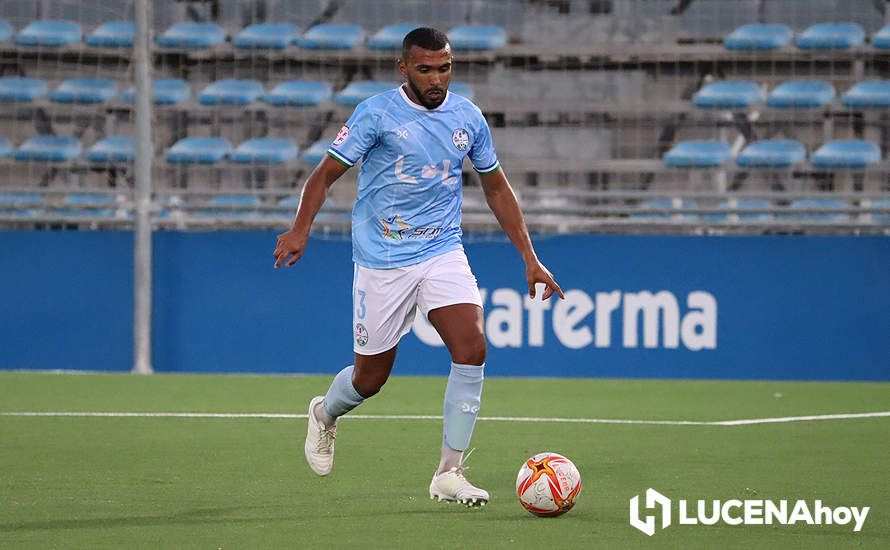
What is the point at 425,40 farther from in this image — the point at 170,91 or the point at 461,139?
the point at 170,91

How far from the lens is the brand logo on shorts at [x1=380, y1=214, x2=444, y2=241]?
6.53m

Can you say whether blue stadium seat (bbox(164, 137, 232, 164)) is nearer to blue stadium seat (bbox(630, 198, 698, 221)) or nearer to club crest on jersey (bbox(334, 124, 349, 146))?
blue stadium seat (bbox(630, 198, 698, 221))

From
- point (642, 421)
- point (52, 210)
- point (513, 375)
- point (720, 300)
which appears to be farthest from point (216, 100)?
point (642, 421)

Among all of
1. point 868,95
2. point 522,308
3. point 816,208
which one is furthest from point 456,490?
point 868,95

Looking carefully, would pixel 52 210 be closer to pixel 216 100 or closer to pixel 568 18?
pixel 216 100

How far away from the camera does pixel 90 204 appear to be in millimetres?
13430

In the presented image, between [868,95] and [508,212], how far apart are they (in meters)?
8.84

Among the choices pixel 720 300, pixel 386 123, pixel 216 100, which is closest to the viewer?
pixel 386 123

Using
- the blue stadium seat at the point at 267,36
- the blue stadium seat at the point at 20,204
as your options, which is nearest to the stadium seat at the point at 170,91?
the blue stadium seat at the point at 267,36

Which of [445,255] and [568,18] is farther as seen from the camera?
[568,18]

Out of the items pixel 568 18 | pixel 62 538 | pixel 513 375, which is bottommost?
pixel 513 375

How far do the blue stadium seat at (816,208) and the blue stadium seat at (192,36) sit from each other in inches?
244

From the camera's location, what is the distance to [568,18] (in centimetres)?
1567

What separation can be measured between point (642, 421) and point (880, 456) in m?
2.17
